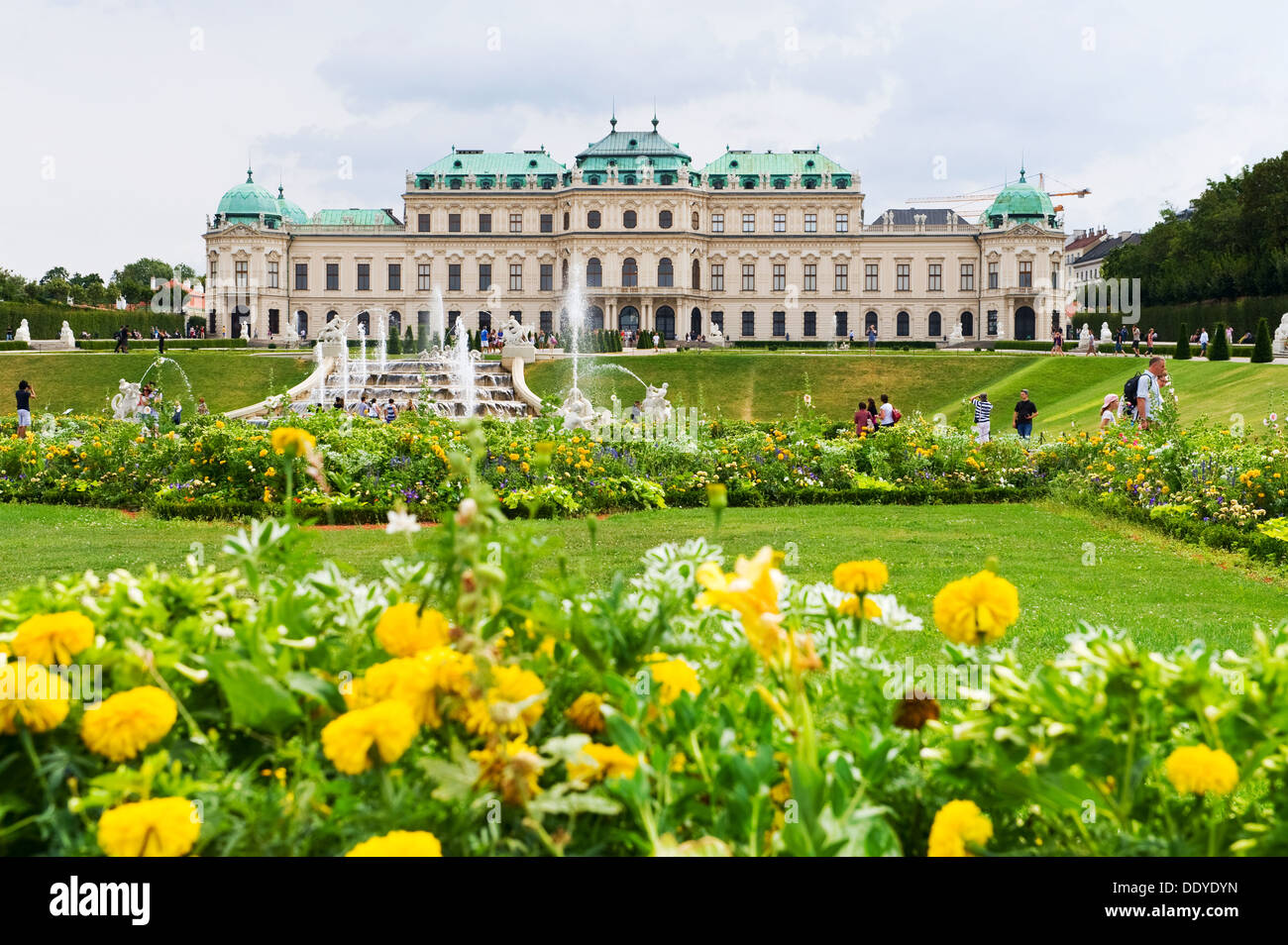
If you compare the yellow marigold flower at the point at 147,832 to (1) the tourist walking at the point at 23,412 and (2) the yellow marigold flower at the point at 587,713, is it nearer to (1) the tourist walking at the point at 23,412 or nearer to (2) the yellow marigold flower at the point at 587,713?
(2) the yellow marigold flower at the point at 587,713

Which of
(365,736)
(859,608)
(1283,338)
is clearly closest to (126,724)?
(365,736)

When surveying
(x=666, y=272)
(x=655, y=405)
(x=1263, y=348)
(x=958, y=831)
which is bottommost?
(x=958, y=831)

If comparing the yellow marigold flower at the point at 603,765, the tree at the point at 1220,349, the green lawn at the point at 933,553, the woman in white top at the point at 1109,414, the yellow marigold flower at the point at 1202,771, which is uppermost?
the tree at the point at 1220,349

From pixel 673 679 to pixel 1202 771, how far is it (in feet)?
2.97

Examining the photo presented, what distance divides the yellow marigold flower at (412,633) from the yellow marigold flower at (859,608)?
969mm

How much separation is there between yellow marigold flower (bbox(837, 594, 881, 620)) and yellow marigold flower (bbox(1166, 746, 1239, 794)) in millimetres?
835

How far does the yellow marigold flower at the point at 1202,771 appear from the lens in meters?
1.82

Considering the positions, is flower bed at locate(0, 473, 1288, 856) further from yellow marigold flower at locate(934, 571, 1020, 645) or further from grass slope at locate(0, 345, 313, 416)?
grass slope at locate(0, 345, 313, 416)

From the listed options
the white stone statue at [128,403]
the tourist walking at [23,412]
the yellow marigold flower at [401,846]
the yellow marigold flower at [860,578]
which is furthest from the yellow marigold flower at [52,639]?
the white stone statue at [128,403]

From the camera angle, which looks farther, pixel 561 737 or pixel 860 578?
pixel 860 578

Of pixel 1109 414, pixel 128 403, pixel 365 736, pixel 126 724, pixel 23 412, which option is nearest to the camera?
pixel 365 736

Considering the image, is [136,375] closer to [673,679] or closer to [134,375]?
[134,375]

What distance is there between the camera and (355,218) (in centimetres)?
7438
